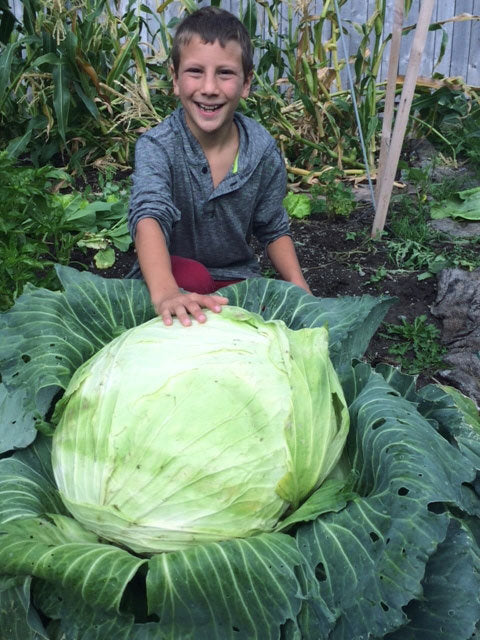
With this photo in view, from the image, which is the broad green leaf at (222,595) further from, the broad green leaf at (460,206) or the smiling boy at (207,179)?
the broad green leaf at (460,206)

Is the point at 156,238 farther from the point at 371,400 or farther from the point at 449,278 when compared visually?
the point at 449,278

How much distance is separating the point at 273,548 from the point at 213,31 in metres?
2.10

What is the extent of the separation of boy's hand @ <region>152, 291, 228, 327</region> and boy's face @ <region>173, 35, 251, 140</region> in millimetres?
1128

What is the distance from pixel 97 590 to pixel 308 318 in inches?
45.2

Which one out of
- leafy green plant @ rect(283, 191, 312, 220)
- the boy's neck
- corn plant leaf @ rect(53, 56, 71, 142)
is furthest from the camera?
corn plant leaf @ rect(53, 56, 71, 142)

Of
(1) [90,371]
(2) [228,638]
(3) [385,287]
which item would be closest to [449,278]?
(3) [385,287]

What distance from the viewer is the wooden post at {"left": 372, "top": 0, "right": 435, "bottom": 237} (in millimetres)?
3951

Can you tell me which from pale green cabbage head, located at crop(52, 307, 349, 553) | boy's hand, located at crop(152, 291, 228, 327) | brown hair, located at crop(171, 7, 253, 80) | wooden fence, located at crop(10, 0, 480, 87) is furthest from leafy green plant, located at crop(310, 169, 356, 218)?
wooden fence, located at crop(10, 0, 480, 87)

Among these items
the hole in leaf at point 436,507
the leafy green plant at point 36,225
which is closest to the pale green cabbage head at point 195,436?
the hole in leaf at point 436,507

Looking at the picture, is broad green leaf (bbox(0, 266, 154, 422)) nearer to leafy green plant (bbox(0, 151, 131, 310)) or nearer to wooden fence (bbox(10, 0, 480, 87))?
leafy green plant (bbox(0, 151, 131, 310))

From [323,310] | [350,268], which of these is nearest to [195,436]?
[323,310]

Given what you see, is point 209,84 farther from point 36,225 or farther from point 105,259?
point 105,259

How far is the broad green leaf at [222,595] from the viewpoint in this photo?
58.5 inches

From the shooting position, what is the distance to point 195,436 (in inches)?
65.2
